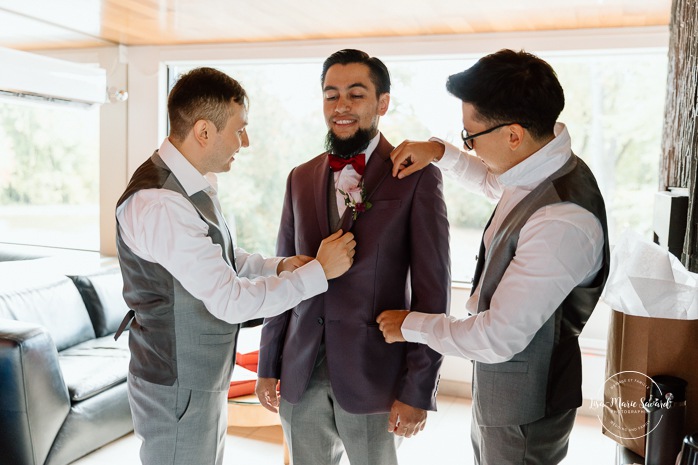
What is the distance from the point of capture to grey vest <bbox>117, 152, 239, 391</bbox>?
2.00 m

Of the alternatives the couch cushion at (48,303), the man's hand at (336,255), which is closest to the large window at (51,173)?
the couch cushion at (48,303)

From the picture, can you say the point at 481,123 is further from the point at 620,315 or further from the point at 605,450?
the point at 605,450

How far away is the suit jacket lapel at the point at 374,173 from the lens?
211cm

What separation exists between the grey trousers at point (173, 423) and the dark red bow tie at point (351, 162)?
81cm

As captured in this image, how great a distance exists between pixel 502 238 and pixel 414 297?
0.43 m

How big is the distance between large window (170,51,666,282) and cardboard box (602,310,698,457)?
2.77 metres

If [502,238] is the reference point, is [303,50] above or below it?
above

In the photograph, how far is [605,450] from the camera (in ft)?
13.9

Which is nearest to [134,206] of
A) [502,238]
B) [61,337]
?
[502,238]

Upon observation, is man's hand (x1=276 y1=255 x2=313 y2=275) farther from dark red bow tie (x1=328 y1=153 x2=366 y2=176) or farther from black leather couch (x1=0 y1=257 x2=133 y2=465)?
black leather couch (x1=0 y1=257 x2=133 y2=465)

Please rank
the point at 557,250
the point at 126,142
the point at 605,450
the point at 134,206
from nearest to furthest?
the point at 557,250 < the point at 134,206 < the point at 605,450 < the point at 126,142

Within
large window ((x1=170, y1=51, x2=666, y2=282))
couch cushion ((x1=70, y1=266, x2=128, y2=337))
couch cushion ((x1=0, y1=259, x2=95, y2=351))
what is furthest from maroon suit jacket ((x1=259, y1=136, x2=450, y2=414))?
couch cushion ((x1=70, y1=266, x2=128, y2=337))

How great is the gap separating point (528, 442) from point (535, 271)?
0.47m

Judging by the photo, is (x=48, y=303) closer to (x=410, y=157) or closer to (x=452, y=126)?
(x=452, y=126)
